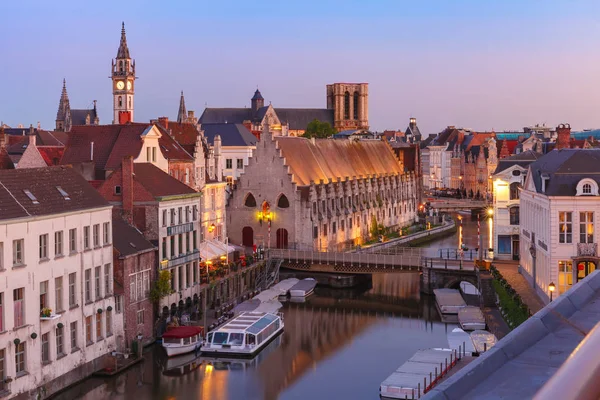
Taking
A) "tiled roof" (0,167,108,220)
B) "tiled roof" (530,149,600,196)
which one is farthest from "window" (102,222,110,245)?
"tiled roof" (530,149,600,196)

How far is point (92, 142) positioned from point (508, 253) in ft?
106

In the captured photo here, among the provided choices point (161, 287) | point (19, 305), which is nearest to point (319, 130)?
point (161, 287)

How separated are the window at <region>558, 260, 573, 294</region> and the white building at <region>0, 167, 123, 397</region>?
23.5 meters

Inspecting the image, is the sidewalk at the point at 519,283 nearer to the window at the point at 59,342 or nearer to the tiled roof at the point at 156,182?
the tiled roof at the point at 156,182

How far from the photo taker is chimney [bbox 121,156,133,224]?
51438 mm

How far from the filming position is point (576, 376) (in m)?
4.38

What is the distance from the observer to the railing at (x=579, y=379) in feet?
14.3

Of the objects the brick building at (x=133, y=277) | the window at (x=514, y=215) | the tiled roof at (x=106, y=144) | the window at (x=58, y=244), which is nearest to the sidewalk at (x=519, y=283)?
the window at (x=514, y=215)

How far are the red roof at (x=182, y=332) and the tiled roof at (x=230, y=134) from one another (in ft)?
184

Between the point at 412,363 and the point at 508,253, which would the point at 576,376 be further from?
the point at 508,253

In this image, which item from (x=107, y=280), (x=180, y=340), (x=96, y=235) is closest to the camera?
(x=96, y=235)

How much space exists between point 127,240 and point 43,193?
840cm

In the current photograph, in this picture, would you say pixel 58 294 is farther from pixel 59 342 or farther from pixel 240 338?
pixel 240 338

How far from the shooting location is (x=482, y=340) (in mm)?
47219
